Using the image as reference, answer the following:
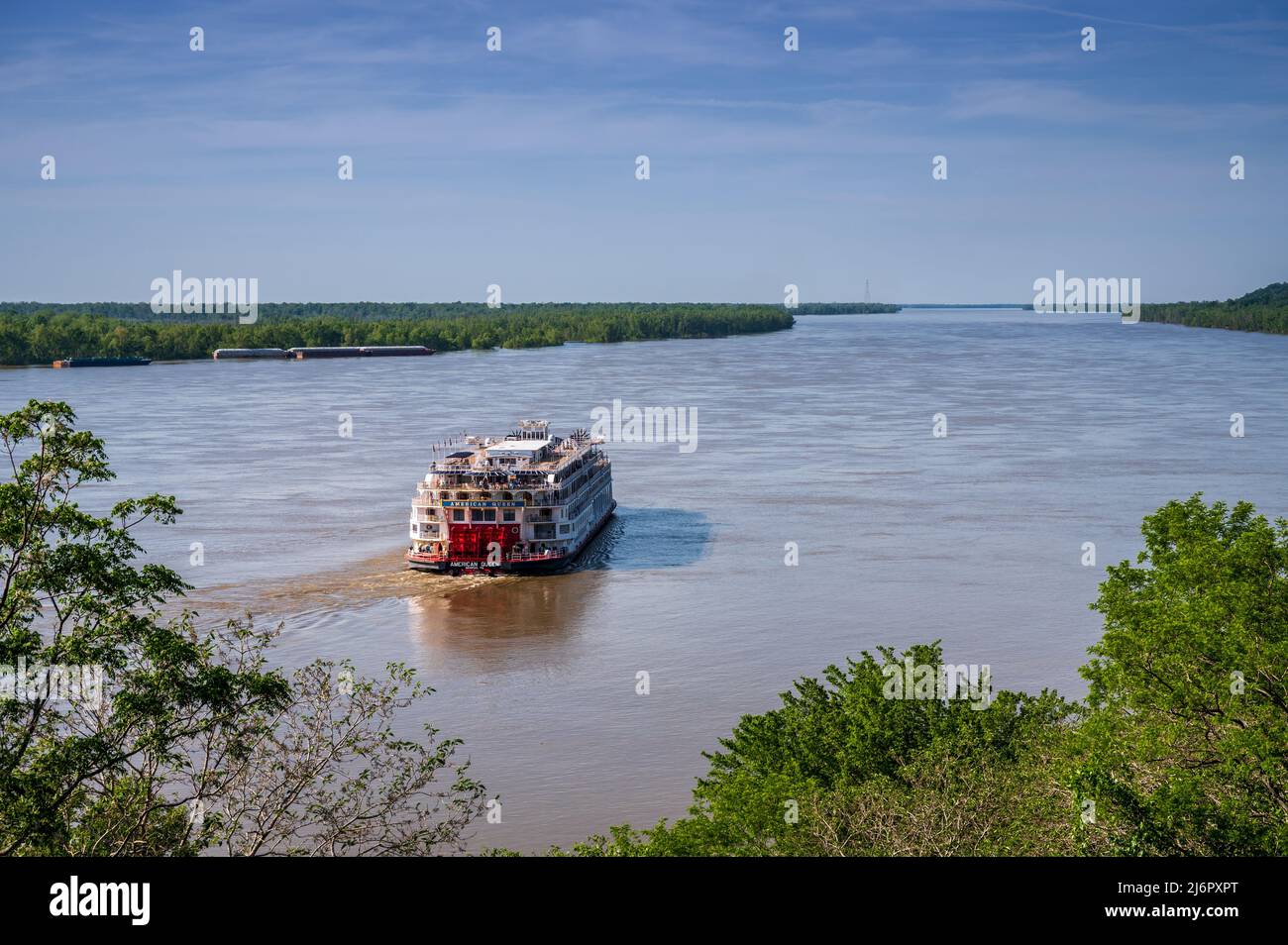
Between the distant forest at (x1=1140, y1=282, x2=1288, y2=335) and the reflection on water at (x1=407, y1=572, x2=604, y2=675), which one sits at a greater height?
the distant forest at (x1=1140, y1=282, x2=1288, y2=335)

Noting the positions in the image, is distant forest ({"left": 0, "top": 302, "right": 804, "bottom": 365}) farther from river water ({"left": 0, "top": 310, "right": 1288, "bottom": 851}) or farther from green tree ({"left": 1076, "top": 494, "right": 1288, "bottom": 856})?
green tree ({"left": 1076, "top": 494, "right": 1288, "bottom": 856})

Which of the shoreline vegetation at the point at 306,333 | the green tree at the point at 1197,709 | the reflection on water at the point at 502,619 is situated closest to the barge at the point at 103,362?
the shoreline vegetation at the point at 306,333

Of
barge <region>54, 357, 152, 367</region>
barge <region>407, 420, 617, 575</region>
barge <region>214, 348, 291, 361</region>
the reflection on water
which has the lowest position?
the reflection on water

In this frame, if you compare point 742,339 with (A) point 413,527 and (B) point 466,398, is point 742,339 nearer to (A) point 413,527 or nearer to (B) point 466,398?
(B) point 466,398

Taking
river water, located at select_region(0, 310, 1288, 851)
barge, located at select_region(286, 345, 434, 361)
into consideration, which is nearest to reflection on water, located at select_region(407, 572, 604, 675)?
river water, located at select_region(0, 310, 1288, 851)

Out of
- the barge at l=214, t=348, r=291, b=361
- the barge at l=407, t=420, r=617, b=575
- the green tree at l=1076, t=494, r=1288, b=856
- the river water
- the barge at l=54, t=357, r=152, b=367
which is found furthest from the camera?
the barge at l=214, t=348, r=291, b=361

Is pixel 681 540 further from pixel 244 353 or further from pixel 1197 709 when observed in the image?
pixel 244 353

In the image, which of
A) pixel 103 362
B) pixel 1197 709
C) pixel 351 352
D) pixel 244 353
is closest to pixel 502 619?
pixel 1197 709
